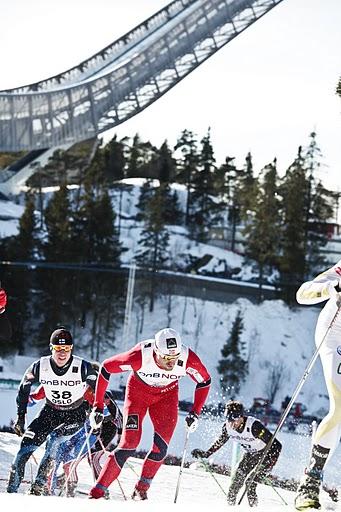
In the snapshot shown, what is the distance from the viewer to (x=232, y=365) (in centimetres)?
5022

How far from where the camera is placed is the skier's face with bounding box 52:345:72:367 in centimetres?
902

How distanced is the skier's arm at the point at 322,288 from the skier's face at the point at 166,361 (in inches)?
64.7

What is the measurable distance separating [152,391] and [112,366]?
0.51 metres

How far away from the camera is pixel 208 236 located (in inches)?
2312

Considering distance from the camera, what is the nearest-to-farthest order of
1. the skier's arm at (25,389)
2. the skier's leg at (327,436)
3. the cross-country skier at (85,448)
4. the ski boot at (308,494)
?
the ski boot at (308,494)
the skier's leg at (327,436)
the skier's arm at (25,389)
the cross-country skier at (85,448)

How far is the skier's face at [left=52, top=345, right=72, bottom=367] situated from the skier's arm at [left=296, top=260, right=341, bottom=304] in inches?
110

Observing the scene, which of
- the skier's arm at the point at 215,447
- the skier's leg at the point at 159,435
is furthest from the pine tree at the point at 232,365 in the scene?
the skier's leg at the point at 159,435

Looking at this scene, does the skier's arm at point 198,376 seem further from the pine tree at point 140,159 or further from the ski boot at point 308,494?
the pine tree at point 140,159

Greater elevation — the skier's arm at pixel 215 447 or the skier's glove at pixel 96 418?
the skier's glove at pixel 96 418

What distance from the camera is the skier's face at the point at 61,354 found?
9.02 meters

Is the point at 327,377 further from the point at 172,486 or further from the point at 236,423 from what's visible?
the point at 172,486

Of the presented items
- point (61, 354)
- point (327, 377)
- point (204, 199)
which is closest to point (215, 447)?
point (61, 354)

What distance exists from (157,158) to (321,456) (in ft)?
188

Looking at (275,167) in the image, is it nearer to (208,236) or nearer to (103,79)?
(208,236)
